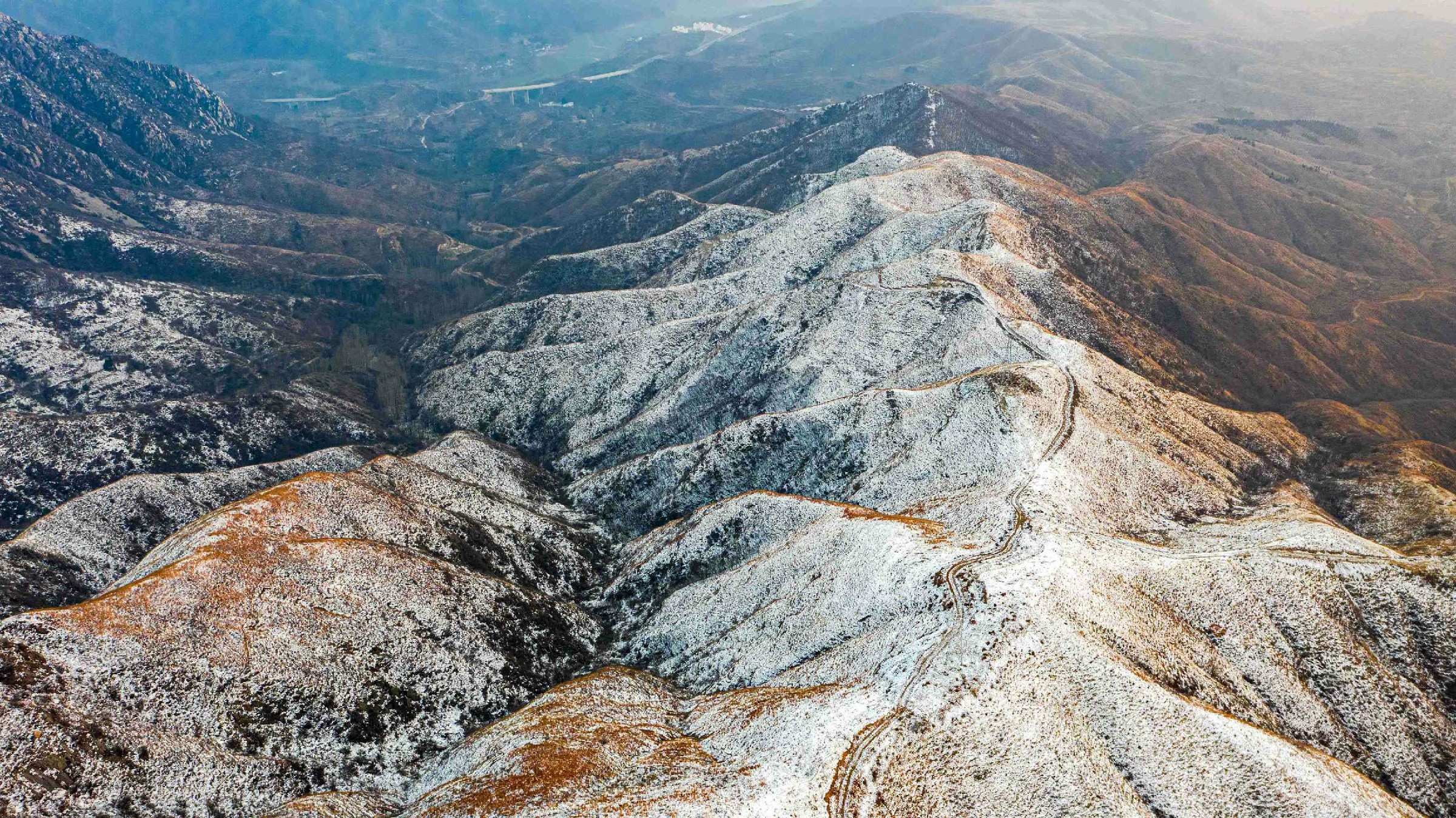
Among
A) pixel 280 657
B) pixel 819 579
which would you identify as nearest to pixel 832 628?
pixel 819 579

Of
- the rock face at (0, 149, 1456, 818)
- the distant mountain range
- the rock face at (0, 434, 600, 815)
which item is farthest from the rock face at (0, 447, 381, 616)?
the rock face at (0, 434, 600, 815)

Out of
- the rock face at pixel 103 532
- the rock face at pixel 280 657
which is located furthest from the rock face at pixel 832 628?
the rock face at pixel 103 532

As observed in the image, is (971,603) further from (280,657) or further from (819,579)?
(280,657)

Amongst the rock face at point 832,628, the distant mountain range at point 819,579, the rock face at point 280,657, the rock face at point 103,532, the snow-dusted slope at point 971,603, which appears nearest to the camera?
the snow-dusted slope at point 971,603

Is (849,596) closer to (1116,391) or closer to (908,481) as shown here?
(908,481)

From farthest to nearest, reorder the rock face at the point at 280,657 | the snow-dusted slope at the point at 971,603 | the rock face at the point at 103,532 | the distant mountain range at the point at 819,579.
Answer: the rock face at the point at 103,532, the rock face at the point at 280,657, the distant mountain range at the point at 819,579, the snow-dusted slope at the point at 971,603

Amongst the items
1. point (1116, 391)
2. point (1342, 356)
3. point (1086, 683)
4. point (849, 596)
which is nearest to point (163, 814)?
point (849, 596)

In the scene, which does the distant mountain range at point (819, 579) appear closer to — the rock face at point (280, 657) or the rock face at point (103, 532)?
the rock face at point (280, 657)

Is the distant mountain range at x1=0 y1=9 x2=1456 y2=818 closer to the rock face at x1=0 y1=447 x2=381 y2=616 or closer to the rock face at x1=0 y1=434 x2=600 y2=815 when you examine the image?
the rock face at x1=0 y1=434 x2=600 y2=815
